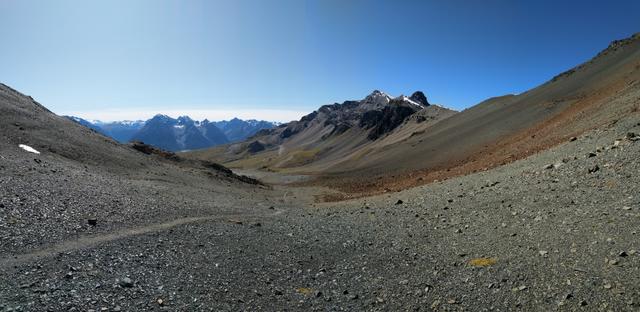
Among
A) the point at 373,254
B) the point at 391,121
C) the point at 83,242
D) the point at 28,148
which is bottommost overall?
the point at 373,254

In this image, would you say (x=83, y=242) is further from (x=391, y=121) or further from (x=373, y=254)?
(x=391, y=121)

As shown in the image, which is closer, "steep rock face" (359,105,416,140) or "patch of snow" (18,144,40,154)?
"patch of snow" (18,144,40,154)

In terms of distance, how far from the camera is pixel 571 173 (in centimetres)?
1969

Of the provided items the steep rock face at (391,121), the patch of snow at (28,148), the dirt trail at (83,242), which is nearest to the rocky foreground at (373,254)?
the dirt trail at (83,242)

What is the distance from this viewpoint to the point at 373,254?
15633 mm

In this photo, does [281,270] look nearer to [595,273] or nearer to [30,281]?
[30,281]

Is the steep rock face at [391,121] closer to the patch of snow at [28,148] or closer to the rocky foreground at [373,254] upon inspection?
the rocky foreground at [373,254]

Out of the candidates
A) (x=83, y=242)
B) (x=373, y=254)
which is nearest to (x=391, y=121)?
(x=373, y=254)

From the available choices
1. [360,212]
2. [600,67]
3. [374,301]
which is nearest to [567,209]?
[374,301]

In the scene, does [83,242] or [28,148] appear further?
[28,148]

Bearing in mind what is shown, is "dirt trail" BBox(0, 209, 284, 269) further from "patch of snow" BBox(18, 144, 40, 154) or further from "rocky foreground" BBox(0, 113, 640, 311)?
"patch of snow" BBox(18, 144, 40, 154)

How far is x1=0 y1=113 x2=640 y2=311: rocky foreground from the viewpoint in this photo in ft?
35.7

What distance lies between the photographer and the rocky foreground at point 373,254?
1089 cm

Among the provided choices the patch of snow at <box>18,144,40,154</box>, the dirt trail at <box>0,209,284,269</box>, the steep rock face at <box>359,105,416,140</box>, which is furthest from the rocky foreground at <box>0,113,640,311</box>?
the steep rock face at <box>359,105,416,140</box>
